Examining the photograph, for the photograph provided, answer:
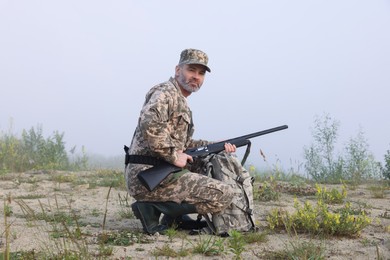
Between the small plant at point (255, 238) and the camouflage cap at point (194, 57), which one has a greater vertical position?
A: the camouflage cap at point (194, 57)

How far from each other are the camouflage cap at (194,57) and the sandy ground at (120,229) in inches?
67.5

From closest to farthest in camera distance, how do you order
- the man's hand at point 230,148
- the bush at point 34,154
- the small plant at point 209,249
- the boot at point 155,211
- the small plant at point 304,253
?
the small plant at point 304,253, the small plant at point 209,249, the boot at point 155,211, the man's hand at point 230,148, the bush at point 34,154

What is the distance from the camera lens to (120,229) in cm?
475

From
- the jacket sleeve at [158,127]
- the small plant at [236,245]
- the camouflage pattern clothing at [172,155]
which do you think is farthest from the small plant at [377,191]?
the small plant at [236,245]

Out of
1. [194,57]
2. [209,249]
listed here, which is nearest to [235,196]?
[209,249]

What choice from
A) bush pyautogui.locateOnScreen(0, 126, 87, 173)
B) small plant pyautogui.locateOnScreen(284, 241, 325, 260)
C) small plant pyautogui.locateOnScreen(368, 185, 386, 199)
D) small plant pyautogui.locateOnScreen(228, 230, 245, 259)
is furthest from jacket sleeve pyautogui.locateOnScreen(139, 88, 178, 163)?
bush pyautogui.locateOnScreen(0, 126, 87, 173)

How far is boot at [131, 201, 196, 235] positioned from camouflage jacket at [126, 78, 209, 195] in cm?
19

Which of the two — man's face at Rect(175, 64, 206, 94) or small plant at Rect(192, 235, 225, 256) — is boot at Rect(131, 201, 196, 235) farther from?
man's face at Rect(175, 64, 206, 94)

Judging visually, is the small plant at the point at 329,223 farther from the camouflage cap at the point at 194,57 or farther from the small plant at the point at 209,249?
the camouflage cap at the point at 194,57

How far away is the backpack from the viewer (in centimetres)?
460

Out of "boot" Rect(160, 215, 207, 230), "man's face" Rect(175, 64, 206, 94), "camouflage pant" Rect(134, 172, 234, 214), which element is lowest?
"boot" Rect(160, 215, 207, 230)

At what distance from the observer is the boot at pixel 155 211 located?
14.8 ft

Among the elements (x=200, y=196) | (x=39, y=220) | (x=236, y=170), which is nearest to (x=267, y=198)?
(x=236, y=170)

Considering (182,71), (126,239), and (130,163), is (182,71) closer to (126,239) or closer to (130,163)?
(130,163)
